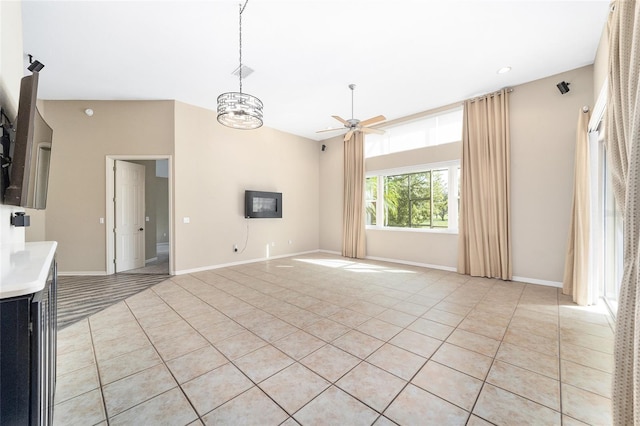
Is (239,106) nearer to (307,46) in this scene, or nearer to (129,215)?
(307,46)

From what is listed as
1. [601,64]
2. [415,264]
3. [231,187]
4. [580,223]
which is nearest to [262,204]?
[231,187]

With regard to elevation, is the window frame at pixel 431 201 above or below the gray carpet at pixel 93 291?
above

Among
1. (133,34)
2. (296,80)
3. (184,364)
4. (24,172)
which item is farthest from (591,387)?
(133,34)

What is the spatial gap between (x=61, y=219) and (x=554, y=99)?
9.09 m

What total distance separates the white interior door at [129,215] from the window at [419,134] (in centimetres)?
565

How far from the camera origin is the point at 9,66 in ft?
6.72

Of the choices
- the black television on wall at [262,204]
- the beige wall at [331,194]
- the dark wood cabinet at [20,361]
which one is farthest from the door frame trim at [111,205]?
the dark wood cabinet at [20,361]

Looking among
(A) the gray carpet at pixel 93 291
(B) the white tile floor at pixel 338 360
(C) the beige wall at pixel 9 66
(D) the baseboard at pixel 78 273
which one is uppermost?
(C) the beige wall at pixel 9 66

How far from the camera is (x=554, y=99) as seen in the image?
13.4ft

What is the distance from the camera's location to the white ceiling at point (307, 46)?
9.09ft

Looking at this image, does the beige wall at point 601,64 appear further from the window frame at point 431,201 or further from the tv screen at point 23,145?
the tv screen at point 23,145

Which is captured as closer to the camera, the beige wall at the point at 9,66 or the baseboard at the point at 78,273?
the beige wall at the point at 9,66

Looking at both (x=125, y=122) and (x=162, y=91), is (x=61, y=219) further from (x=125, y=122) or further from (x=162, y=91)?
(x=162, y=91)

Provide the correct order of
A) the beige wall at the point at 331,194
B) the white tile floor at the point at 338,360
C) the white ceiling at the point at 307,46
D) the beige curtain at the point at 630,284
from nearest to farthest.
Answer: the beige curtain at the point at 630,284
the white tile floor at the point at 338,360
the white ceiling at the point at 307,46
the beige wall at the point at 331,194
